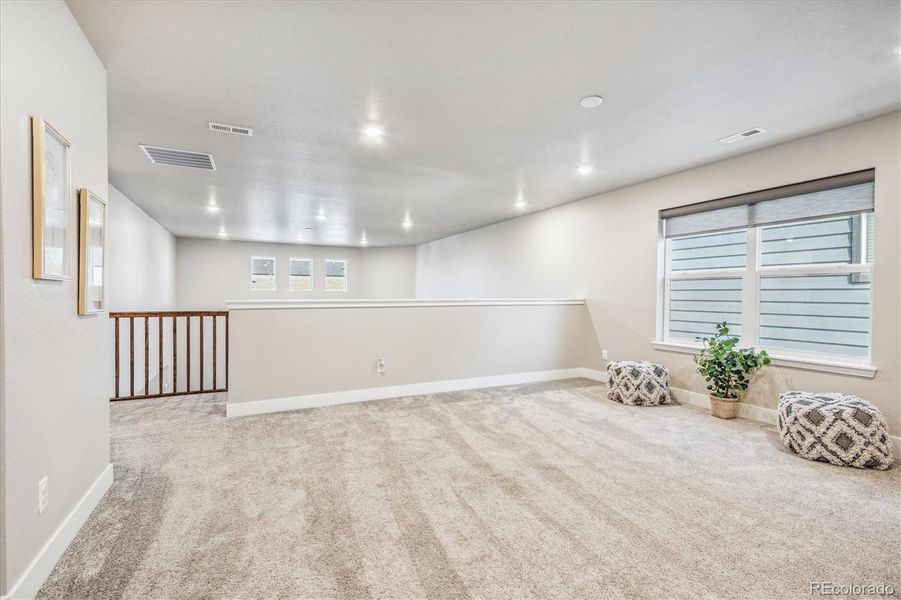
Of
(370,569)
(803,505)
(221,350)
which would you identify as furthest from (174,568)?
(221,350)

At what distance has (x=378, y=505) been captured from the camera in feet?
7.39

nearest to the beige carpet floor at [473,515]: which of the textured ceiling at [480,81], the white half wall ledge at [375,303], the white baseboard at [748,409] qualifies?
the white baseboard at [748,409]

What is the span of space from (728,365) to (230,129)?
4843 millimetres

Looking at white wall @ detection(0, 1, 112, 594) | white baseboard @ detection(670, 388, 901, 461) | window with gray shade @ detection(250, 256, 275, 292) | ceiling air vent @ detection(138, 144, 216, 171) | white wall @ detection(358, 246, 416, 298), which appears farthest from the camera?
white wall @ detection(358, 246, 416, 298)

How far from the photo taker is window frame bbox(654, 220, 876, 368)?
329cm

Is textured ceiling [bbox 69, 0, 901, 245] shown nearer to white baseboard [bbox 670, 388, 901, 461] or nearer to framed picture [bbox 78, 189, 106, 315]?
framed picture [bbox 78, 189, 106, 315]

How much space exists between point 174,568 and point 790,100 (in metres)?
4.49

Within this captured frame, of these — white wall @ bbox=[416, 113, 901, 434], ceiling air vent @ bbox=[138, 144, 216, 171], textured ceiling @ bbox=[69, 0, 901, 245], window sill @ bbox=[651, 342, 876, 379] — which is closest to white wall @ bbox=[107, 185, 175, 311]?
textured ceiling @ bbox=[69, 0, 901, 245]

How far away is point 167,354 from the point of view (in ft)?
27.2

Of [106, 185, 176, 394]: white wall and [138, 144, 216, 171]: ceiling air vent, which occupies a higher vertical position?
[138, 144, 216, 171]: ceiling air vent

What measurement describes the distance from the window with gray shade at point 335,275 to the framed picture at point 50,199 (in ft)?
32.1

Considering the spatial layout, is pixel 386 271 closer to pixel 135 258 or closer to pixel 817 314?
pixel 135 258

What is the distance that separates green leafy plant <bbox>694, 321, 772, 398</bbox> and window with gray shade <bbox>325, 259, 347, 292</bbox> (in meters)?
9.57

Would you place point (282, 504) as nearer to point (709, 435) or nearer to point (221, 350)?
point (709, 435)
